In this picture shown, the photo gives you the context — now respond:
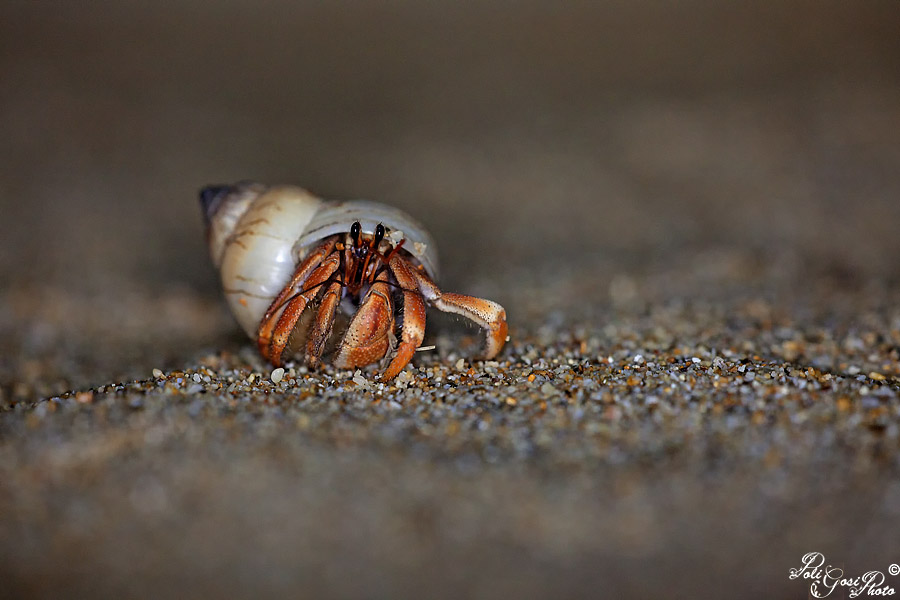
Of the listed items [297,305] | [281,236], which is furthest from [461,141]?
[297,305]

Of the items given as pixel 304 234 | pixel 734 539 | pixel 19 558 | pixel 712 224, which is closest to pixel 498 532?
pixel 734 539

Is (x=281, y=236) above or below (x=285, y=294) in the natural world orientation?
above

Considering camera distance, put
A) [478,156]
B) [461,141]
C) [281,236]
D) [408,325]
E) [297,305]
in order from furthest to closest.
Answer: [461,141] → [478,156] → [281,236] → [297,305] → [408,325]

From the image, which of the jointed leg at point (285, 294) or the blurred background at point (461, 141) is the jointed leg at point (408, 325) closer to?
the jointed leg at point (285, 294)

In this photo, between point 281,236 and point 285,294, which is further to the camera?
point 281,236

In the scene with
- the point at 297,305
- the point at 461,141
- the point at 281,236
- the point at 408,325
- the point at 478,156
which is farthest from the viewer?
the point at 461,141

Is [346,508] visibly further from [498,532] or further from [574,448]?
[574,448]

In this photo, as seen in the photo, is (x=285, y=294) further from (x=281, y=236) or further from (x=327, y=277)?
(x=281, y=236)
